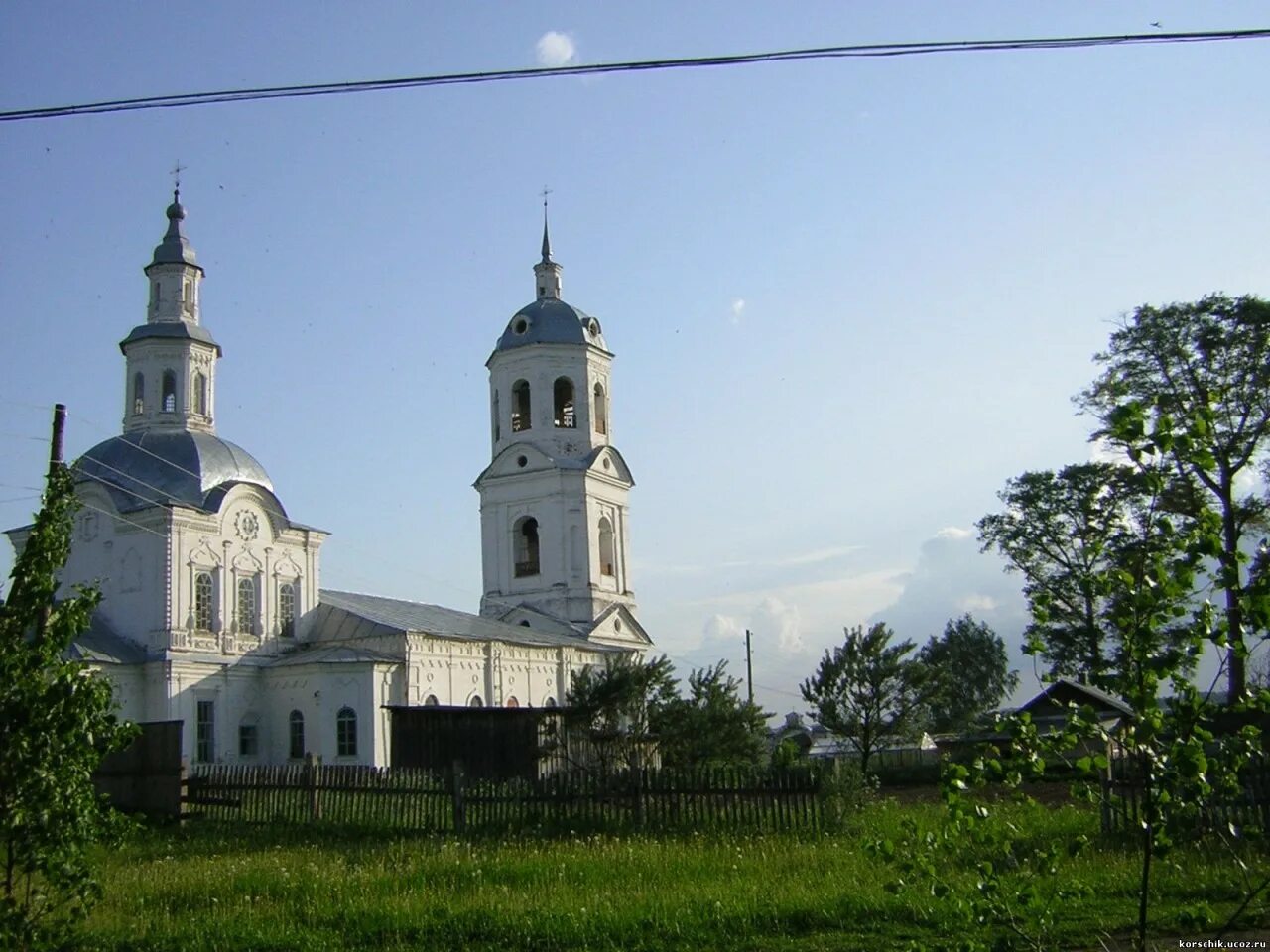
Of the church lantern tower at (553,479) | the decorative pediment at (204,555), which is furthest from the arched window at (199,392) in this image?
the church lantern tower at (553,479)

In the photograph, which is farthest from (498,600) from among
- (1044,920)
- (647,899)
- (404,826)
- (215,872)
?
Answer: (1044,920)

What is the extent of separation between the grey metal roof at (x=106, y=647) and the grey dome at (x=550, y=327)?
737 inches

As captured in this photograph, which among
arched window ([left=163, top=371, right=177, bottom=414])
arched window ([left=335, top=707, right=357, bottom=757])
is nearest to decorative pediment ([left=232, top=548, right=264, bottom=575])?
arched window ([left=163, top=371, right=177, bottom=414])

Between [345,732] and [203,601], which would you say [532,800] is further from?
[203,601]

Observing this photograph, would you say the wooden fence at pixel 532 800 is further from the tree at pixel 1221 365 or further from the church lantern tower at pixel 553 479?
the church lantern tower at pixel 553 479

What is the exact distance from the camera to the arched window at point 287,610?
121 feet

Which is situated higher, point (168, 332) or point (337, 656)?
point (168, 332)

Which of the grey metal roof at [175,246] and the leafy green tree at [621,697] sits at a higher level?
the grey metal roof at [175,246]

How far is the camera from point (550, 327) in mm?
47562

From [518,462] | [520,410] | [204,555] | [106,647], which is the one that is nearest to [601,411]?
[520,410]

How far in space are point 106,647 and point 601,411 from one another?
21252 millimetres

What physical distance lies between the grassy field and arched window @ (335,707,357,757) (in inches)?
737

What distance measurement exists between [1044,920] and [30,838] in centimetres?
581

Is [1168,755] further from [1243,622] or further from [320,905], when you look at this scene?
[320,905]
